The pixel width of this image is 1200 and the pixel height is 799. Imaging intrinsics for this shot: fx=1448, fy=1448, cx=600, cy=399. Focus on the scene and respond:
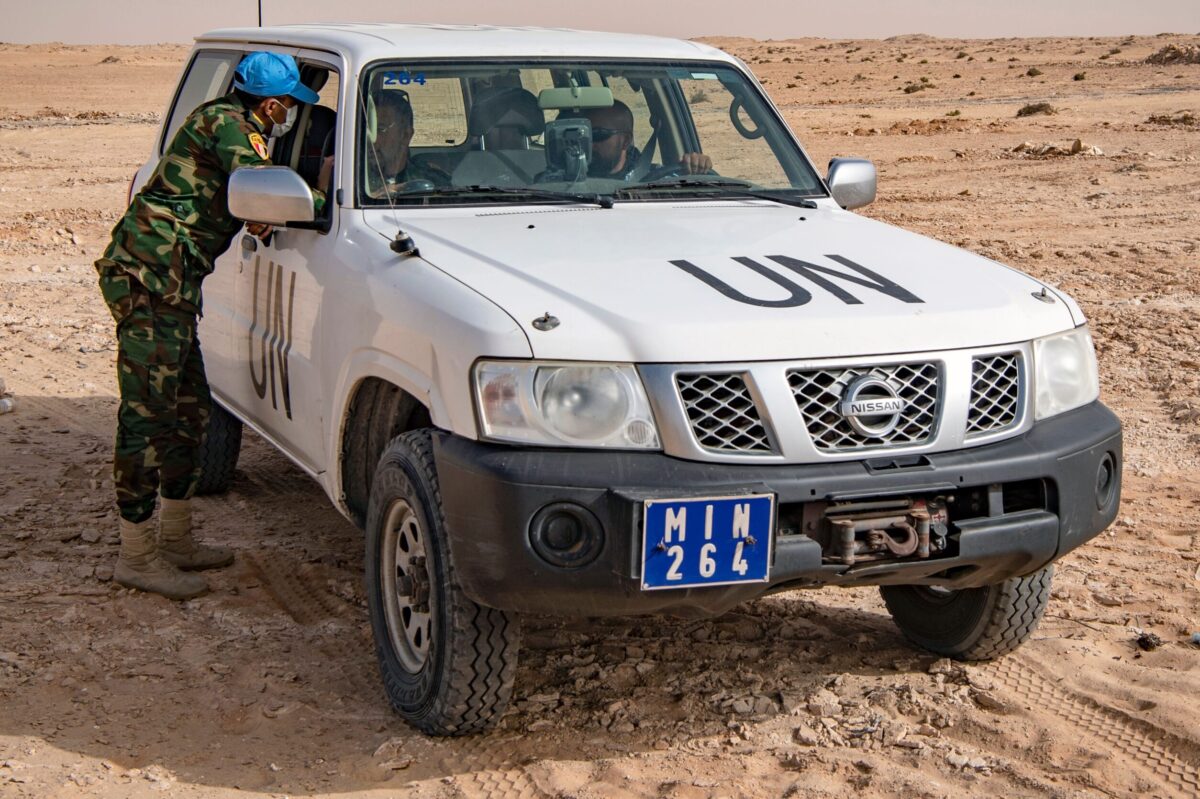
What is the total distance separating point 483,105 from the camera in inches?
189

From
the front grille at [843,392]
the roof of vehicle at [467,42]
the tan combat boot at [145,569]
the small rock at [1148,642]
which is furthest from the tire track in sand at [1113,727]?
the tan combat boot at [145,569]

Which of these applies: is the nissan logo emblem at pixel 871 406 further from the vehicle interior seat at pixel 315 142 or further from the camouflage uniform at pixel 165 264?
the camouflage uniform at pixel 165 264

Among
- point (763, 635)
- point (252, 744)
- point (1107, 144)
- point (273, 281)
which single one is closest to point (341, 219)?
point (273, 281)

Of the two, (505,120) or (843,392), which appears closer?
(843,392)

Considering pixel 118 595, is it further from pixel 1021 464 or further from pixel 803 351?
pixel 1021 464

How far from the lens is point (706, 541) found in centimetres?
327

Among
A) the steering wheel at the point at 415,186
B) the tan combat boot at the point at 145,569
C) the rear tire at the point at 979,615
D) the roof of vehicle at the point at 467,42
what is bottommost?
the tan combat boot at the point at 145,569

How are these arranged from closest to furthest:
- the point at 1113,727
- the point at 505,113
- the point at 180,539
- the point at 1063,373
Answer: the point at 1063,373
the point at 1113,727
the point at 505,113
the point at 180,539

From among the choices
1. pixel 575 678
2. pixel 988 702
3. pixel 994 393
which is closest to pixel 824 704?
pixel 988 702

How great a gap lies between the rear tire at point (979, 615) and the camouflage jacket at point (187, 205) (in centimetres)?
255

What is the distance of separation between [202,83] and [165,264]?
1.42 meters

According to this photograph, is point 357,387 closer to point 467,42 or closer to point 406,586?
point 406,586

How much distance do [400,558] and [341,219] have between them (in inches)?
43.3

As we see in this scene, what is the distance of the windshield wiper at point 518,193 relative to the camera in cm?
454
